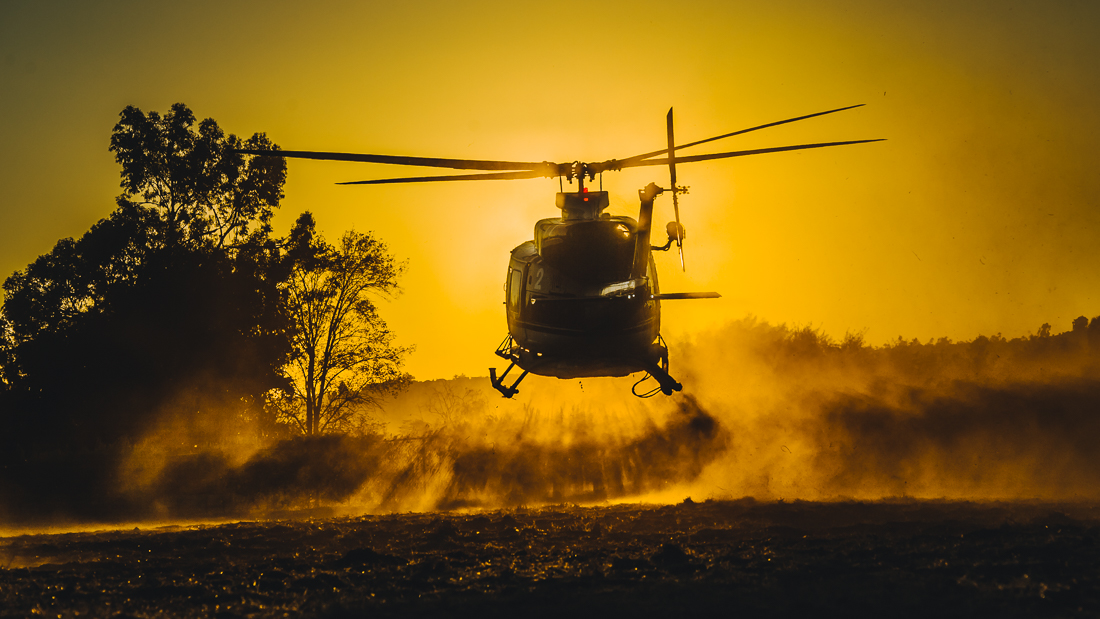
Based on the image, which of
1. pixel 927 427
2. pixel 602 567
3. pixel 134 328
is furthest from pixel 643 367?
pixel 134 328

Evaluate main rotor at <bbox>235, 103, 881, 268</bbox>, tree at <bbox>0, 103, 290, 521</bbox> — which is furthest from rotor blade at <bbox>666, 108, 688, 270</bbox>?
tree at <bbox>0, 103, 290, 521</bbox>

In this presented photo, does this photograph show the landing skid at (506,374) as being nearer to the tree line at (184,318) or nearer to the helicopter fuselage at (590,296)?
the helicopter fuselage at (590,296)

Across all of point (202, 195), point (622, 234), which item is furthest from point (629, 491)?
point (202, 195)

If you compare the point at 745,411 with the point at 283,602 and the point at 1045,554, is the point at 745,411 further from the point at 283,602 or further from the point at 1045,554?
the point at 283,602

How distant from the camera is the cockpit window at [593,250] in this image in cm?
1814

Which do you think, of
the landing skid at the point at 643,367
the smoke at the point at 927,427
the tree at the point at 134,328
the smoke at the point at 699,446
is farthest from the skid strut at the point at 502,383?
the tree at the point at 134,328

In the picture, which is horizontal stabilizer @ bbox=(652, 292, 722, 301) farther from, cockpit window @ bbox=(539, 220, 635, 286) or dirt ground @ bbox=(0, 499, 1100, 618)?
dirt ground @ bbox=(0, 499, 1100, 618)

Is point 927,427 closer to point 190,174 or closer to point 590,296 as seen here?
point 590,296

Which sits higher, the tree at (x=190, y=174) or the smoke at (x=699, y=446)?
the tree at (x=190, y=174)

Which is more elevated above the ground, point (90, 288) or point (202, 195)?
point (202, 195)

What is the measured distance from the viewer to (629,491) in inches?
1411

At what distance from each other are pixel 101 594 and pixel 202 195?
29.8 metres

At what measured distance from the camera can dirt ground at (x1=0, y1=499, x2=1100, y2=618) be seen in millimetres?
13539

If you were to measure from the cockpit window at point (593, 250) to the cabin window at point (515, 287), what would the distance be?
1.44 meters
